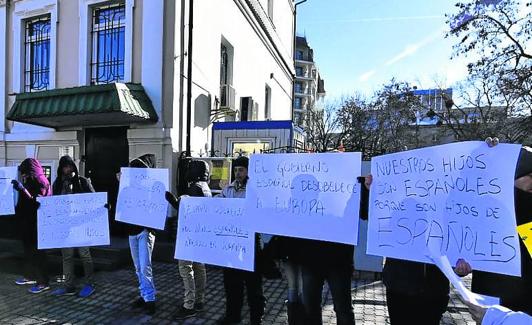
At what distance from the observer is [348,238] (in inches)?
113

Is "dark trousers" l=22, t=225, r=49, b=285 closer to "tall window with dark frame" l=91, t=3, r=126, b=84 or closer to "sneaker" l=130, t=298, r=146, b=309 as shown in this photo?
"sneaker" l=130, t=298, r=146, b=309

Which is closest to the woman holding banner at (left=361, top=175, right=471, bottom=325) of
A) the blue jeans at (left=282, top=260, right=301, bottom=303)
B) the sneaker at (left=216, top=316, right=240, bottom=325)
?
the blue jeans at (left=282, top=260, right=301, bottom=303)

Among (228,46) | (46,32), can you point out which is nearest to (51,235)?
(46,32)

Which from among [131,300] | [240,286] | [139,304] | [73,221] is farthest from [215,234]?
[73,221]

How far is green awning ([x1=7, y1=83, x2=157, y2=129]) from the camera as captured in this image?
288 inches

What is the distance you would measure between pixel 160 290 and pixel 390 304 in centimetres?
372

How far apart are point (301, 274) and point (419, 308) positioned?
3.36 feet

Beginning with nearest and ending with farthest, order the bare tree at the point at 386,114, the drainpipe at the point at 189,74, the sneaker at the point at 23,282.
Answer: the sneaker at the point at 23,282, the drainpipe at the point at 189,74, the bare tree at the point at 386,114

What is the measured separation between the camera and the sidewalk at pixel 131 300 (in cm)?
436

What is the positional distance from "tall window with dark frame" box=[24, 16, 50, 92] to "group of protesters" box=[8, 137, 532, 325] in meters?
5.22

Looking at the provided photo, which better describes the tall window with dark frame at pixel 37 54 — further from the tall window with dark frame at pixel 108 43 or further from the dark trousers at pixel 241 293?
the dark trousers at pixel 241 293

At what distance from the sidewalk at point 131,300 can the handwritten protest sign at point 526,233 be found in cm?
275

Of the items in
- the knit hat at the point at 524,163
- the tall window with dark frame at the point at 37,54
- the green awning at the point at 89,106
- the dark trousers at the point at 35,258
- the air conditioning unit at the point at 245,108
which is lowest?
the dark trousers at the point at 35,258

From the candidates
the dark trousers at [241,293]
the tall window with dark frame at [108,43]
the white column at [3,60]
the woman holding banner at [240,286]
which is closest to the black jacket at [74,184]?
the woman holding banner at [240,286]
